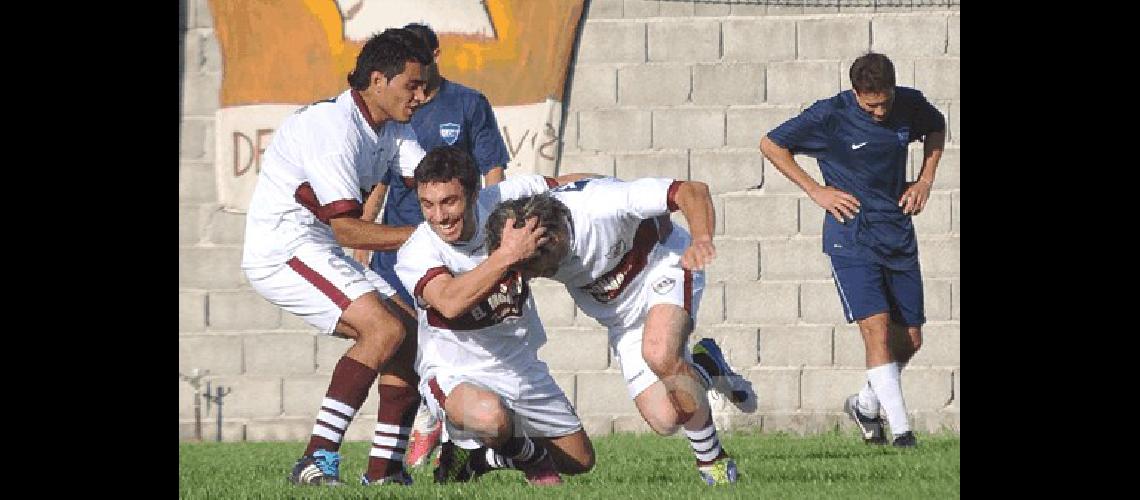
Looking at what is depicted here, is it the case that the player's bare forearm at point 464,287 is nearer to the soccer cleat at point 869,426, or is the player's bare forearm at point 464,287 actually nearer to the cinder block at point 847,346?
the soccer cleat at point 869,426

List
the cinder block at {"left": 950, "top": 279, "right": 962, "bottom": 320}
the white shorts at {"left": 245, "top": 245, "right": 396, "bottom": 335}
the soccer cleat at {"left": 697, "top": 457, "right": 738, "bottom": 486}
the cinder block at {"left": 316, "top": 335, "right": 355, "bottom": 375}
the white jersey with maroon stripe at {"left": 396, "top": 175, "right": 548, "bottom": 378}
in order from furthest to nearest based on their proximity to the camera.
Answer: the cinder block at {"left": 316, "top": 335, "right": 355, "bottom": 375}, the cinder block at {"left": 950, "top": 279, "right": 962, "bottom": 320}, the white shorts at {"left": 245, "top": 245, "right": 396, "bottom": 335}, the soccer cleat at {"left": 697, "top": 457, "right": 738, "bottom": 486}, the white jersey with maroon stripe at {"left": 396, "top": 175, "right": 548, "bottom": 378}

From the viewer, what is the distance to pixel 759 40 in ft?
30.0

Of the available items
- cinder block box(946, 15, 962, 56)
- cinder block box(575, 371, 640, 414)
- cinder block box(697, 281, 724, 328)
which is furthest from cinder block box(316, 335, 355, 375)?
cinder block box(946, 15, 962, 56)

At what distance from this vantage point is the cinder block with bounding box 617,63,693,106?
9156 mm

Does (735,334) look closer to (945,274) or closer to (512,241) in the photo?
(945,274)

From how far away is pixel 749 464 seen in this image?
7.46 meters

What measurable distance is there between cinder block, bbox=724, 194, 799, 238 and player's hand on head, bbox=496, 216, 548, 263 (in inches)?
131

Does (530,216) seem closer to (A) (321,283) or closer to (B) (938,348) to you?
(A) (321,283)

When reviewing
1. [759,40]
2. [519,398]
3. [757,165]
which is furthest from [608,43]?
[519,398]

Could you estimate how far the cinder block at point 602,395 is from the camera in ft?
30.2

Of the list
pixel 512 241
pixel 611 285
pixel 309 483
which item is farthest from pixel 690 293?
pixel 309 483

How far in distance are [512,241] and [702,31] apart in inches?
138

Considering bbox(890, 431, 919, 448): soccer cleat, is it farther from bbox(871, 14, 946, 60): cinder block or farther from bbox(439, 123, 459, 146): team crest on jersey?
bbox(439, 123, 459, 146): team crest on jersey

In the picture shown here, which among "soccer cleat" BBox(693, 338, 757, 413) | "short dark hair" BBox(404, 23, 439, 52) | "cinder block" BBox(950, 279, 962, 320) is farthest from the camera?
"cinder block" BBox(950, 279, 962, 320)
